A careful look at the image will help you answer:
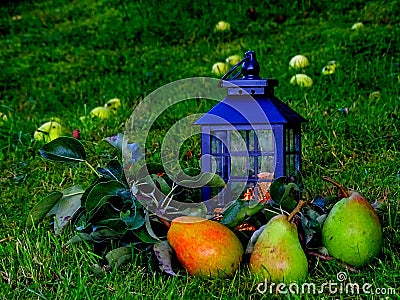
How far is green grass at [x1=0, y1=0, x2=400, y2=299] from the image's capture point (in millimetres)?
1828

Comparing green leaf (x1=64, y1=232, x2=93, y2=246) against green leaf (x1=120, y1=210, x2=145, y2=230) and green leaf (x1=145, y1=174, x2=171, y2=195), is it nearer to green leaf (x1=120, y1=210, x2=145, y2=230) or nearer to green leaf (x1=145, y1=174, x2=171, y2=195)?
green leaf (x1=120, y1=210, x2=145, y2=230)

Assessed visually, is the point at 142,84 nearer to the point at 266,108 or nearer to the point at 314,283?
the point at 266,108

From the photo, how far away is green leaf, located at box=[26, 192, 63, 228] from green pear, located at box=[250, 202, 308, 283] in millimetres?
802

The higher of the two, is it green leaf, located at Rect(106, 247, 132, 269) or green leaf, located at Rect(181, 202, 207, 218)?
green leaf, located at Rect(181, 202, 207, 218)

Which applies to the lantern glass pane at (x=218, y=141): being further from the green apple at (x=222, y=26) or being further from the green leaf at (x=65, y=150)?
the green apple at (x=222, y=26)

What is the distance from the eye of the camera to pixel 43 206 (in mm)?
2148

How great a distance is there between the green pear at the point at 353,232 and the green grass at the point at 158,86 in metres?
0.04

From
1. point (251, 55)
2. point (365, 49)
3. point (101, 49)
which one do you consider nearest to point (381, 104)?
point (365, 49)

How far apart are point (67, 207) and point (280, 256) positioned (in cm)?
85

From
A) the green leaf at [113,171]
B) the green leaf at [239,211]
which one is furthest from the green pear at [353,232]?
the green leaf at [113,171]

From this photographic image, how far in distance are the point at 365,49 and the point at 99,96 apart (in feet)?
7.29

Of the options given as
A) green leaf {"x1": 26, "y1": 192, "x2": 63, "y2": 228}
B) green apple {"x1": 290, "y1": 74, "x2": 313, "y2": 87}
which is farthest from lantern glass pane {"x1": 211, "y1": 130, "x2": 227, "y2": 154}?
green apple {"x1": 290, "y1": 74, "x2": 313, "y2": 87}

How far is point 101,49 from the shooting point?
621cm

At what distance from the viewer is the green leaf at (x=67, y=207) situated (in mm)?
2105
